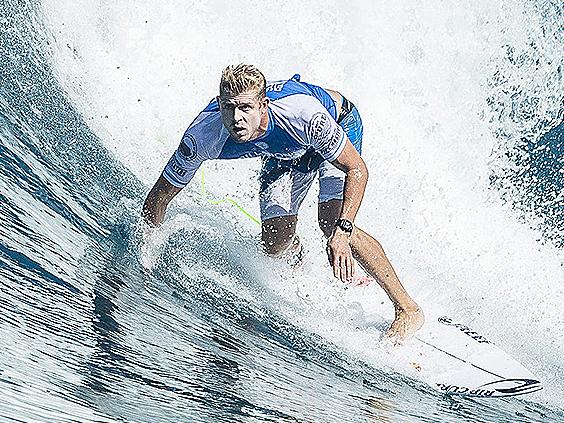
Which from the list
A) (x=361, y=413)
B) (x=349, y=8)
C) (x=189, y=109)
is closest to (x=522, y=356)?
(x=361, y=413)

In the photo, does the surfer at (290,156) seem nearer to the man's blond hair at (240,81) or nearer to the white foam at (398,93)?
the man's blond hair at (240,81)

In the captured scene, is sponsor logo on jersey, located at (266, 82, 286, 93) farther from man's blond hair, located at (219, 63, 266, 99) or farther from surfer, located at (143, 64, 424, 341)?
man's blond hair, located at (219, 63, 266, 99)

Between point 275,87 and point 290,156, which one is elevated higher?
point 275,87

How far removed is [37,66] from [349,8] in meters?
3.03

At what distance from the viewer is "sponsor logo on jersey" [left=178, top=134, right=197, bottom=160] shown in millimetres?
3482

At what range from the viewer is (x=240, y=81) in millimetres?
3100

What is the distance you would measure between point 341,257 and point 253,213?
222 centimetres

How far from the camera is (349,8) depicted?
7.50 meters

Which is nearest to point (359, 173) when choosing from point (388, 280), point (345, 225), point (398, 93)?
point (345, 225)

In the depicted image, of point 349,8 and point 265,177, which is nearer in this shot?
point 265,177

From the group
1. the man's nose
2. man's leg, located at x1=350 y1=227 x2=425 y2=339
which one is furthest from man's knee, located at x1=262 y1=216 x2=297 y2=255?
the man's nose

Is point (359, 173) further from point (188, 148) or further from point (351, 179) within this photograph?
point (188, 148)

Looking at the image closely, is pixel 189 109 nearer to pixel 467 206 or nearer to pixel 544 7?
pixel 467 206

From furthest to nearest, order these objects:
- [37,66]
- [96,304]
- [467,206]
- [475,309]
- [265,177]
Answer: [467,206]
[37,66]
[475,309]
[265,177]
[96,304]
